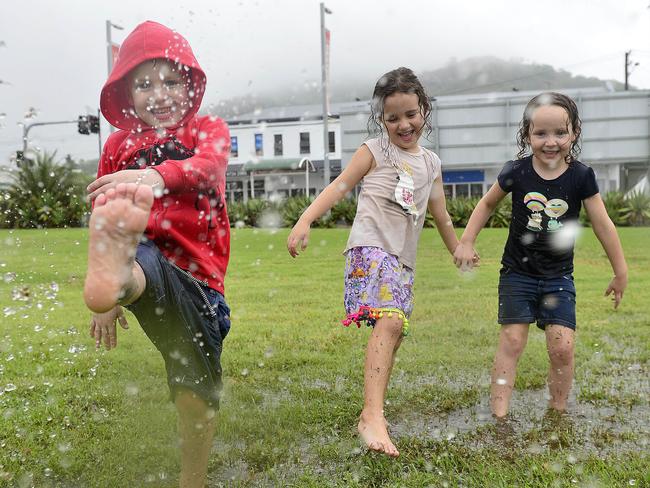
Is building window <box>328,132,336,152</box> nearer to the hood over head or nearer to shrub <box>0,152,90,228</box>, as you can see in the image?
shrub <box>0,152,90,228</box>

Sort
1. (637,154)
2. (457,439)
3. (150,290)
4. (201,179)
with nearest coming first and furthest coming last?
(150,290) → (201,179) → (457,439) → (637,154)

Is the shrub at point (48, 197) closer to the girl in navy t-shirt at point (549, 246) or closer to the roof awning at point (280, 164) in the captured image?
the girl in navy t-shirt at point (549, 246)

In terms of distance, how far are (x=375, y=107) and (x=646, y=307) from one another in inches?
163

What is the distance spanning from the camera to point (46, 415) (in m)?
2.97

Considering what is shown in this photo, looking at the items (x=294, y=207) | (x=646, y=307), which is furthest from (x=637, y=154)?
(x=646, y=307)

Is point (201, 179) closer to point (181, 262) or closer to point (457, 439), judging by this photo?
point (181, 262)

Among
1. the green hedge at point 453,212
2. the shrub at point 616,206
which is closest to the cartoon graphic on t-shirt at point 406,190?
the green hedge at point 453,212

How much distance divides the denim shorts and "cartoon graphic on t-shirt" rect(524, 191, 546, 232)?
0.24 meters

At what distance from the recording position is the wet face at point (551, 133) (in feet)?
9.95

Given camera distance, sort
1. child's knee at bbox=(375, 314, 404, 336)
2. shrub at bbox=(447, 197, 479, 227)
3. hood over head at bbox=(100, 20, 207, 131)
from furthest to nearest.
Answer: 1. shrub at bbox=(447, 197, 479, 227)
2. child's knee at bbox=(375, 314, 404, 336)
3. hood over head at bbox=(100, 20, 207, 131)

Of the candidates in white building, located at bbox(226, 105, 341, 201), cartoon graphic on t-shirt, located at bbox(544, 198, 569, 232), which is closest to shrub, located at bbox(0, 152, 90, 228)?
A: cartoon graphic on t-shirt, located at bbox(544, 198, 569, 232)

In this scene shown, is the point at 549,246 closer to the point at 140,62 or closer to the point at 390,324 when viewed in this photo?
the point at 390,324

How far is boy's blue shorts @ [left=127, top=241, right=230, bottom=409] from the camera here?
78.6 inches

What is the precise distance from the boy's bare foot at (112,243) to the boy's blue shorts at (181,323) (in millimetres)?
203
